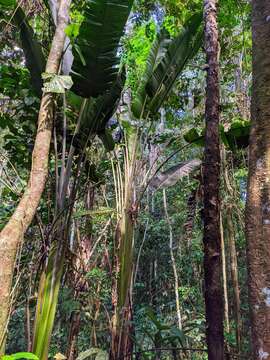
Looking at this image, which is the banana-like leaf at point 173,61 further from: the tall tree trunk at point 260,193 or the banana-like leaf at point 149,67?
the tall tree trunk at point 260,193

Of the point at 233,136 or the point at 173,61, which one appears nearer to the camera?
the point at 173,61

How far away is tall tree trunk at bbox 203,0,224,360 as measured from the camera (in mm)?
2441

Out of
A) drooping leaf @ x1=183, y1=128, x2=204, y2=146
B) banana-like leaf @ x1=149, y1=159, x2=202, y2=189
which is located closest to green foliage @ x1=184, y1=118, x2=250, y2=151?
drooping leaf @ x1=183, y1=128, x2=204, y2=146

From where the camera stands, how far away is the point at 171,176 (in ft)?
13.3

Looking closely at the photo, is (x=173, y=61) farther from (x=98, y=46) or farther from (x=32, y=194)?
(x=32, y=194)

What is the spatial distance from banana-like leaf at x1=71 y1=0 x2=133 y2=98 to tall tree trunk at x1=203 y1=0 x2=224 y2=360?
2.42 feet

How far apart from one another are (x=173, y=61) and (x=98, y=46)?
2.47 feet

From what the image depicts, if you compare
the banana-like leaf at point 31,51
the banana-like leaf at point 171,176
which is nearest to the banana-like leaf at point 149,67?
the banana-like leaf at point 171,176

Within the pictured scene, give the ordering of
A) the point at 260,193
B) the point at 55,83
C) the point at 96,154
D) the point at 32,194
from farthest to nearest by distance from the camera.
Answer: the point at 96,154 < the point at 55,83 < the point at 32,194 < the point at 260,193

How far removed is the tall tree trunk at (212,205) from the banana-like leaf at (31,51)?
133 cm

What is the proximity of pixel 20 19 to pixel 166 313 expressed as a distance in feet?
21.1

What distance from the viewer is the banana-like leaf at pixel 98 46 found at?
268 centimetres

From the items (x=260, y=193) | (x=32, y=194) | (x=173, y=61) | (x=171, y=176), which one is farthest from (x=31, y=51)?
(x=260, y=193)

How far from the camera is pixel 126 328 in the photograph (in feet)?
9.68
